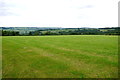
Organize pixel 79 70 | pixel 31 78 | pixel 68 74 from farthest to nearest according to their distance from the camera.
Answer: pixel 79 70, pixel 68 74, pixel 31 78

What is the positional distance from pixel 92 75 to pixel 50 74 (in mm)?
2858

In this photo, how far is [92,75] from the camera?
8.07 metres

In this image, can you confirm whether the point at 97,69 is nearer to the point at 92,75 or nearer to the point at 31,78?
the point at 92,75

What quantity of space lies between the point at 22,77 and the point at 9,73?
4.66 feet

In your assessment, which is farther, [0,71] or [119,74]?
[0,71]

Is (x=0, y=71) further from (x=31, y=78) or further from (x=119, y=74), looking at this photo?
(x=119, y=74)

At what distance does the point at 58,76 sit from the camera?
26.3 feet

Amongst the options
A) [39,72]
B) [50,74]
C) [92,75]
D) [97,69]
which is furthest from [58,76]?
[97,69]

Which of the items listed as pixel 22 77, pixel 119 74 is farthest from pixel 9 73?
pixel 119 74

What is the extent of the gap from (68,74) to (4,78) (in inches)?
167

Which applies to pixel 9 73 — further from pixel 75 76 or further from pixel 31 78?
pixel 75 76

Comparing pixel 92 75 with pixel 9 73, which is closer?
pixel 92 75

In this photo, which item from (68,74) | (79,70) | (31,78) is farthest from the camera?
(79,70)

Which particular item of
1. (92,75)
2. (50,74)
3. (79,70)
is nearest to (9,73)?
(50,74)
